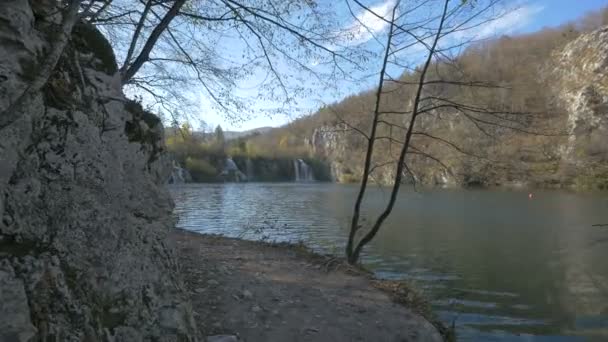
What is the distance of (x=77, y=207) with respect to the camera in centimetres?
332

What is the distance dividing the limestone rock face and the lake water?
6011mm

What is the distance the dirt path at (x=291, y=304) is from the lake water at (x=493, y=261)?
2222 mm

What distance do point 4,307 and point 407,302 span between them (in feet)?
19.7

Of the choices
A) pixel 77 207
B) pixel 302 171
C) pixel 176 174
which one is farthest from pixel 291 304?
pixel 302 171

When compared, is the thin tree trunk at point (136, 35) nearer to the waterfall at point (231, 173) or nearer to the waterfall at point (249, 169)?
the waterfall at point (231, 173)

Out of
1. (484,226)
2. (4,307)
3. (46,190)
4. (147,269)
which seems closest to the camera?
(4,307)


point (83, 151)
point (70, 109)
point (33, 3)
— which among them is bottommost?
point (83, 151)

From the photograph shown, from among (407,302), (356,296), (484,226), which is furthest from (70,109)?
(484,226)

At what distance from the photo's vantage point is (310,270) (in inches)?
340

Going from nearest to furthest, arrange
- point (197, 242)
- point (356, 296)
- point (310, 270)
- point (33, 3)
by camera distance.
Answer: point (33, 3)
point (356, 296)
point (310, 270)
point (197, 242)

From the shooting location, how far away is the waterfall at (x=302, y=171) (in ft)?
416

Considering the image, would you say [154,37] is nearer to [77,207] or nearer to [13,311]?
[77,207]

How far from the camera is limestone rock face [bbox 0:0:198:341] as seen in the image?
9.01 ft

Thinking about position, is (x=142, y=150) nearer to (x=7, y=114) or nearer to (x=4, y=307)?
(x=7, y=114)
